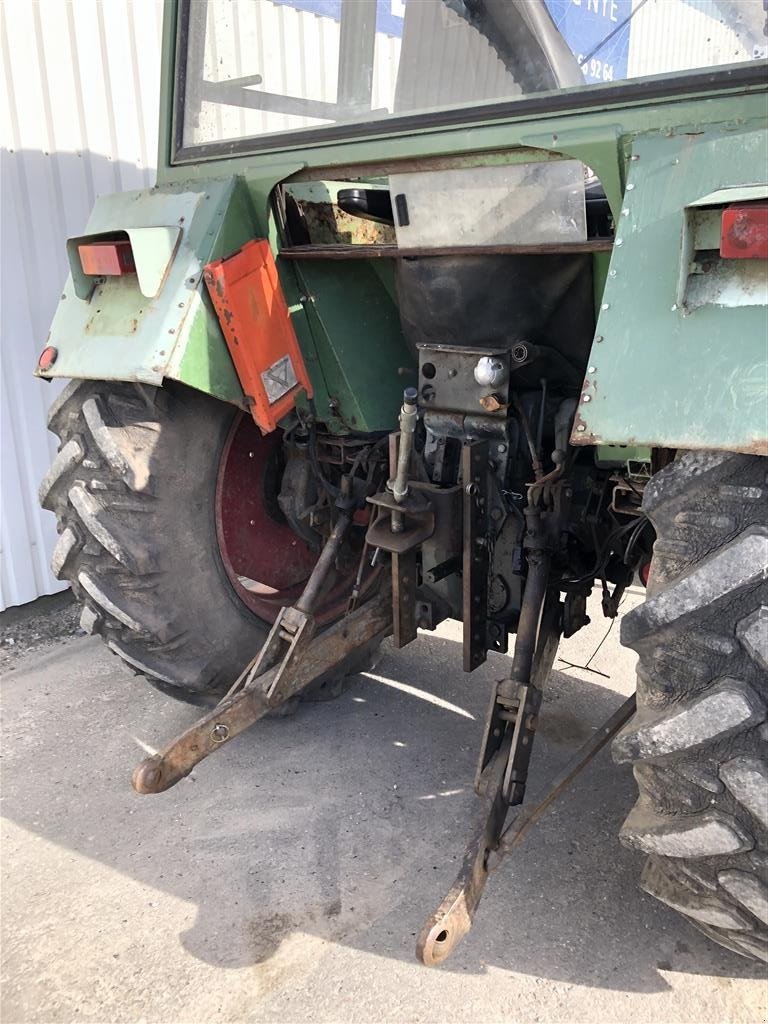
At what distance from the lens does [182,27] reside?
223cm

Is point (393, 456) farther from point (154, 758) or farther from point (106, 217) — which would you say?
point (106, 217)

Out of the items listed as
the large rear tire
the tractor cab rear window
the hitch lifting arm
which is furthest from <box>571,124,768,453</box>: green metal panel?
the large rear tire

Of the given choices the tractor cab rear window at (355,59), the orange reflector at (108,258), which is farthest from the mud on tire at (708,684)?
the orange reflector at (108,258)

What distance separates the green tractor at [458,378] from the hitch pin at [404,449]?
0.04ft

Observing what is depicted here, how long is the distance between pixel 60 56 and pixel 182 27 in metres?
1.56

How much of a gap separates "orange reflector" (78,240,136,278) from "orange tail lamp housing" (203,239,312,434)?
219 mm

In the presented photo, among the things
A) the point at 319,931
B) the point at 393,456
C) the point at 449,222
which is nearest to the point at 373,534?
the point at 393,456

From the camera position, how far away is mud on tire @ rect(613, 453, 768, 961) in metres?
1.26

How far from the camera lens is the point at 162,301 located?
6.57 feet

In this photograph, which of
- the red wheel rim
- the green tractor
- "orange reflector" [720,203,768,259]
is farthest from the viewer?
the red wheel rim

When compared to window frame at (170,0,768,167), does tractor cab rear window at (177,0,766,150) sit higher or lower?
higher

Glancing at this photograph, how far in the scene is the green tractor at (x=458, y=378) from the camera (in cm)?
131

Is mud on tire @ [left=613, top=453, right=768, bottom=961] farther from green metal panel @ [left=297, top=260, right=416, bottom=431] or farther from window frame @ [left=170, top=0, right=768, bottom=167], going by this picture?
green metal panel @ [left=297, top=260, right=416, bottom=431]

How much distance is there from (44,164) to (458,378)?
7.68 ft
